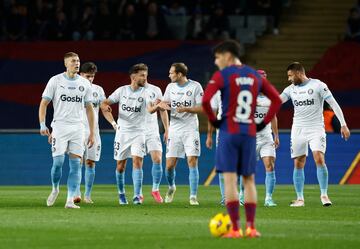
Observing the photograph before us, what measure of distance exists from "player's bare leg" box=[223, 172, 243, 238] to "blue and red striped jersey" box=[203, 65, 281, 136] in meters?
0.52

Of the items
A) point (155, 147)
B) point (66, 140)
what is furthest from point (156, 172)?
point (66, 140)

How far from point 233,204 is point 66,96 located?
19.5 ft

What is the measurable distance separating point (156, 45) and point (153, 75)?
56.3 inches

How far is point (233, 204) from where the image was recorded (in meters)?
13.3

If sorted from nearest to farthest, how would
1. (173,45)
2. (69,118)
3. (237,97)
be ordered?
(237,97), (69,118), (173,45)

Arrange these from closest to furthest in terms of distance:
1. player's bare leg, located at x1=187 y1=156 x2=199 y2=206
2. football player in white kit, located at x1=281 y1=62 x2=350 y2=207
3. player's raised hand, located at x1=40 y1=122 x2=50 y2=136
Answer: player's raised hand, located at x1=40 y1=122 x2=50 y2=136, football player in white kit, located at x1=281 y1=62 x2=350 y2=207, player's bare leg, located at x1=187 y1=156 x2=199 y2=206

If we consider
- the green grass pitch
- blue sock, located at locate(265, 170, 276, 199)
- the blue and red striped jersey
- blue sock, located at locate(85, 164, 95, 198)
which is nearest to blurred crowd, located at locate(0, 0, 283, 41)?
the green grass pitch

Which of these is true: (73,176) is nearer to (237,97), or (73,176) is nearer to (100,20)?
(237,97)

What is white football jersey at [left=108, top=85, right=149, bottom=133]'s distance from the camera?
20.7 m

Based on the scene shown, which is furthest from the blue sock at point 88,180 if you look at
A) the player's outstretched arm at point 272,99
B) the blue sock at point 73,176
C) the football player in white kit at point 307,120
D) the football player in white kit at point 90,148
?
the player's outstretched arm at point 272,99

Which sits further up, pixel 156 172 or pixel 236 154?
pixel 236 154

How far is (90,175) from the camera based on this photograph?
21.3 m

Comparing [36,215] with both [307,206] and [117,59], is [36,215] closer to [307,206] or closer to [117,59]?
[307,206]

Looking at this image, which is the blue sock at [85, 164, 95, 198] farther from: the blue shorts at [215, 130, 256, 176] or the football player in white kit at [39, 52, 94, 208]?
the blue shorts at [215, 130, 256, 176]
